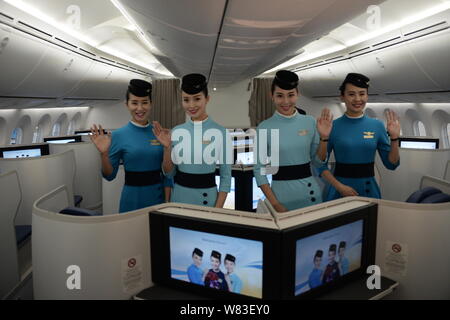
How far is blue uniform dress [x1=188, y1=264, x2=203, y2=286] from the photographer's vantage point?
1.43 meters

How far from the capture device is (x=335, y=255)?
4.74 ft

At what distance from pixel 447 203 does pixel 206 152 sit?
1371 millimetres

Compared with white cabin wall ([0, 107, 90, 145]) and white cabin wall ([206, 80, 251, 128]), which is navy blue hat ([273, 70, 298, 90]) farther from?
white cabin wall ([206, 80, 251, 128])

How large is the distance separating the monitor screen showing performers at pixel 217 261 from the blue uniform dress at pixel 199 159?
80 cm

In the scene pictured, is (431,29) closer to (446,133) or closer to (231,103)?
Answer: (446,133)

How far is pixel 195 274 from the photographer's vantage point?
4.71ft

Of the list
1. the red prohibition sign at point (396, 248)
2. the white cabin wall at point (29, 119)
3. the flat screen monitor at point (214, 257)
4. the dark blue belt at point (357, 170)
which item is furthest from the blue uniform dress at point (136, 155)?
the white cabin wall at point (29, 119)

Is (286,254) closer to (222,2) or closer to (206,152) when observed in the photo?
(206,152)

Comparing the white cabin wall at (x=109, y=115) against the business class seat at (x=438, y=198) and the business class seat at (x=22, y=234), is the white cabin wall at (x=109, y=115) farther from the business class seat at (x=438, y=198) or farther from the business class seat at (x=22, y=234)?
the business class seat at (x=438, y=198)

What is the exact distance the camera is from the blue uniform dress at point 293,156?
2293 mm

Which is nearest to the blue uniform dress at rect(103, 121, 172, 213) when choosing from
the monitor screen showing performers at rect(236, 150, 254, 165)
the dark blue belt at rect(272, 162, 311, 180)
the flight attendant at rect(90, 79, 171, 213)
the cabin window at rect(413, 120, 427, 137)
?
the flight attendant at rect(90, 79, 171, 213)

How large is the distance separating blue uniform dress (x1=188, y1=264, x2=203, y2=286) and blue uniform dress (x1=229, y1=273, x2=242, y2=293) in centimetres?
14

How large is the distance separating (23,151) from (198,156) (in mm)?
3832
